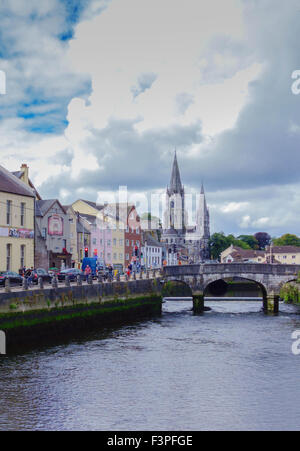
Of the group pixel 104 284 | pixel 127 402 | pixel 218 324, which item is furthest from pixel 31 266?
pixel 127 402

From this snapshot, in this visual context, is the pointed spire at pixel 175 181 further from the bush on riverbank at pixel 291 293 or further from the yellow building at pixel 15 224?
the yellow building at pixel 15 224

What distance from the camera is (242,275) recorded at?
54.8 metres

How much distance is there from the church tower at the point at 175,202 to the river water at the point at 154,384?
159 m

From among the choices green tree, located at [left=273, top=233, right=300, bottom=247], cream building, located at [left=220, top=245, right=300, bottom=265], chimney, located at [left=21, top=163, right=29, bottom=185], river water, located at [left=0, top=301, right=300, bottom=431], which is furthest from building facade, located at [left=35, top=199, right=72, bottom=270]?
green tree, located at [left=273, top=233, right=300, bottom=247]

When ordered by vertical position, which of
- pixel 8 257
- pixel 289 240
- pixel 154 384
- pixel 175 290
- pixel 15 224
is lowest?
pixel 154 384

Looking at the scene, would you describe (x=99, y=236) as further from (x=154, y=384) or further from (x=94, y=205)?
(x=154, y=384)

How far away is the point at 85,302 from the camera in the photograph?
3588cm

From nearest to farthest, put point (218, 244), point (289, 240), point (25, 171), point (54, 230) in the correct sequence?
point (25, 171)
point (54, 230)
point (218, 244)
point (289, 240)

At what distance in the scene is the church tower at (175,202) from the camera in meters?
192

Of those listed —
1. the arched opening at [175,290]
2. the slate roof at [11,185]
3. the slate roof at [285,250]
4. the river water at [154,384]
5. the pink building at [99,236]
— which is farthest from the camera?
the slate roof at [285,250]

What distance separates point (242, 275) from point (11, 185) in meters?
25.4

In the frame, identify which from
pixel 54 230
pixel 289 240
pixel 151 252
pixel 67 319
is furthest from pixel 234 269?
pixel 289 240

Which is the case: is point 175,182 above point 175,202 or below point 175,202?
above

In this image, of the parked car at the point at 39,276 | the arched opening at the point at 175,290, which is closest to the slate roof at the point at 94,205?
the arched opening at the point at 175,290
